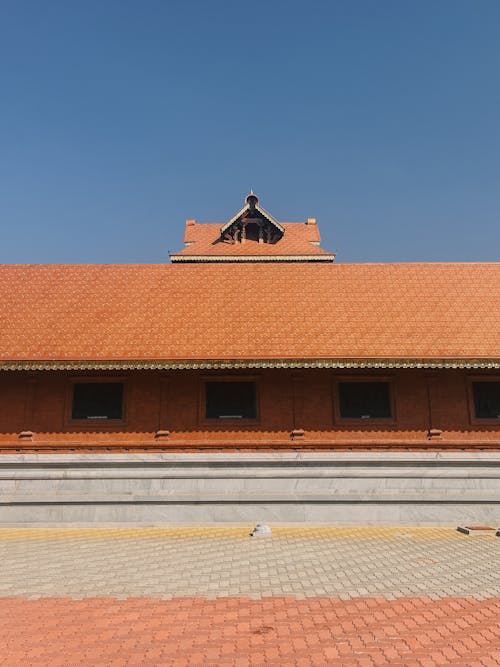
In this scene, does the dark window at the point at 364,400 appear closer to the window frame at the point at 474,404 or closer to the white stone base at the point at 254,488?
the white stone base at the point at 254,488

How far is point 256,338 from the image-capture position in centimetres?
1175

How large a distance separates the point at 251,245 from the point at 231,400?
16235 mm

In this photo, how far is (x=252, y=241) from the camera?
26969 mm

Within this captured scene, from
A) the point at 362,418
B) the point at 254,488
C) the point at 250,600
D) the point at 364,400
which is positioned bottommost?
the point at 250,600

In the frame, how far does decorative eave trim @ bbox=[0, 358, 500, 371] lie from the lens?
35.9ft

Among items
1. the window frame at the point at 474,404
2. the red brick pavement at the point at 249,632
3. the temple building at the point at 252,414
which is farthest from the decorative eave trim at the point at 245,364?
the red brick pavement at the point at 249,632

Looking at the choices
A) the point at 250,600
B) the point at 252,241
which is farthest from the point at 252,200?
the point at 250,600

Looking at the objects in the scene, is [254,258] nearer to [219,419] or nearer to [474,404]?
[219,419]

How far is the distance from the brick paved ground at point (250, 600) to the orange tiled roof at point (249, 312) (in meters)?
4.11

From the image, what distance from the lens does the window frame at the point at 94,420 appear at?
37.5 feet

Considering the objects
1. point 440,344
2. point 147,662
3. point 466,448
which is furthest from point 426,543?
point 147,662

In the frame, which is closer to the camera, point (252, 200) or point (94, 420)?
point (94, 420)

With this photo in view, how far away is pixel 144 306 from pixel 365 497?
7407 millimetres

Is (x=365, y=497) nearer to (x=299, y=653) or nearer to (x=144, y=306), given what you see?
(x=299, y=653)
